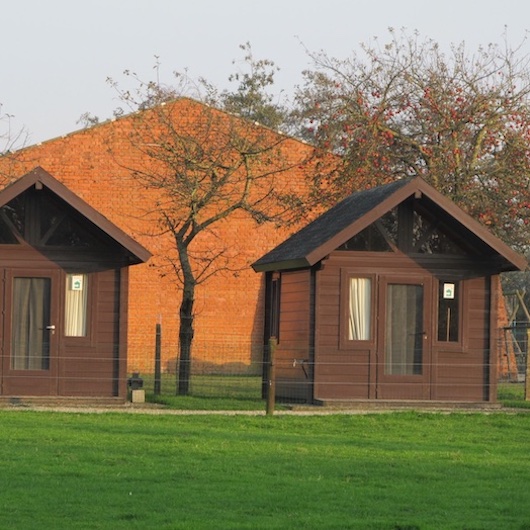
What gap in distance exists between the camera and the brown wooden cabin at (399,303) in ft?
86.6

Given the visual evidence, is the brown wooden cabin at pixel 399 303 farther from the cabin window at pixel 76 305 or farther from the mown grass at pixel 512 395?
the cabin window at pixel 76 305

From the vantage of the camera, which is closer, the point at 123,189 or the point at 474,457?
the point at 474,457

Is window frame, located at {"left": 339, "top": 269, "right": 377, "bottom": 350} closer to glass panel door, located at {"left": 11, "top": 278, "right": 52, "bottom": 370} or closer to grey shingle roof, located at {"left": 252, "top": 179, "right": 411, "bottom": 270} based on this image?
grey shingle roof, located at {"left": 252, "top": 179, "right": 411, "bottom": 270}

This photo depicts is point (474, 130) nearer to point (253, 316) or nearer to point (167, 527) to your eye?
point (253, 316)

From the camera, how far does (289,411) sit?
24.9 m

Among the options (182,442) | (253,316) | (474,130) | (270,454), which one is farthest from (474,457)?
(253,316)

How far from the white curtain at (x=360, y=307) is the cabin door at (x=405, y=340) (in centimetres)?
27

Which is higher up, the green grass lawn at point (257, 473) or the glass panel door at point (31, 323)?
the glass panel door at point (31, 323)

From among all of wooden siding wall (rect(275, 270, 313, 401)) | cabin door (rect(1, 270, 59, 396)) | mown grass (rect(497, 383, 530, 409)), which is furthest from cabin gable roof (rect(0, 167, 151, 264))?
mown grass (rect(497, 383, 530, 409))

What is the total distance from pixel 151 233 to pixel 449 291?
65.9 feet

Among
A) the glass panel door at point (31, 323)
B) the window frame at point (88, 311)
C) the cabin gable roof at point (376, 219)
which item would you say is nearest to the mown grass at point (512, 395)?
the cabin gable roof at point (376, 219)

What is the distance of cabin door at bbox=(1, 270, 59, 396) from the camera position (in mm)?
25625

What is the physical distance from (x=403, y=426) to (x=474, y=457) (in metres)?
4.54

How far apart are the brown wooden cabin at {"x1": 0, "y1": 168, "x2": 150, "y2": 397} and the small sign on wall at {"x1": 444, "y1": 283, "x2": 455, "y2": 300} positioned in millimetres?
5696
